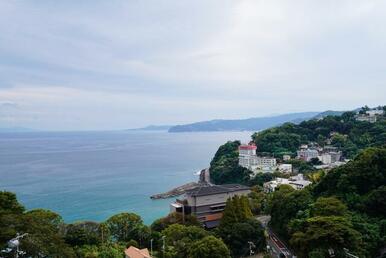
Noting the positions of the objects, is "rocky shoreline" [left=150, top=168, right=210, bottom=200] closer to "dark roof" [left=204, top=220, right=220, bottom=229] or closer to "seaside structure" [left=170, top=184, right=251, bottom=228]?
"seaside structure" [left=170, top=184, right=251, bottom=228]

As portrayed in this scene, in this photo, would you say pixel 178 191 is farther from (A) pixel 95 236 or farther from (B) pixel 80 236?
→ (B) pixel 80 236

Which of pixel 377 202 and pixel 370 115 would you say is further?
pixel 370 115

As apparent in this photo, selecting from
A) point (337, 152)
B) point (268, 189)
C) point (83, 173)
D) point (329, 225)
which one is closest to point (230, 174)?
point (268, 189)

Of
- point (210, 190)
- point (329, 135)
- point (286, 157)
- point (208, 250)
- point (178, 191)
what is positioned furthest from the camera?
point (329, 135)

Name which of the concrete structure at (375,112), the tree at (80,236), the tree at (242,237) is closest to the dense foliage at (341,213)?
the tree at (242,237)

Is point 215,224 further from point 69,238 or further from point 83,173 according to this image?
point 83,173

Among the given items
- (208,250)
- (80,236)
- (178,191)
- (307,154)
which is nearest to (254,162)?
(307,154)
